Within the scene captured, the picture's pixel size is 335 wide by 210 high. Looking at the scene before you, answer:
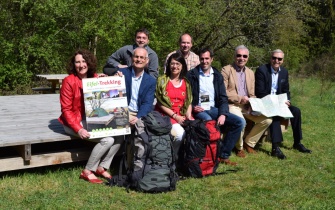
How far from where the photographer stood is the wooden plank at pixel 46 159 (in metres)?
4.52

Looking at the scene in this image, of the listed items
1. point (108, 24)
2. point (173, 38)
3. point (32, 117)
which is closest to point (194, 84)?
point (32, 117)

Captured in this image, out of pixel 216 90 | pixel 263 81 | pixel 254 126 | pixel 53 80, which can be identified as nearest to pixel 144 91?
pixel 216 90

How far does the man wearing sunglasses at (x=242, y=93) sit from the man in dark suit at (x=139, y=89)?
1.47m

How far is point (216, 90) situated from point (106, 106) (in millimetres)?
1676

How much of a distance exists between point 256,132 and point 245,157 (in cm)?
43

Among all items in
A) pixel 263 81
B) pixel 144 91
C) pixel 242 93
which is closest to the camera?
pixel 144 91

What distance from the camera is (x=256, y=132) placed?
6.20 metres

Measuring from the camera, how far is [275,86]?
6.45 m

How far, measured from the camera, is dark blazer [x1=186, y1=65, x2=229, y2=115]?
221 inches

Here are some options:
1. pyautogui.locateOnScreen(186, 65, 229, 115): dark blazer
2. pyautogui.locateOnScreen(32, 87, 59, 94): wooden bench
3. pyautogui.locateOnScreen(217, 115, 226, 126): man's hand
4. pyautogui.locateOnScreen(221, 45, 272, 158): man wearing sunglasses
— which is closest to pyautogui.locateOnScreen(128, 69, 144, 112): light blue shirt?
pyautogui.locateOnScreen(186, 65, 229, 115): dark blazer

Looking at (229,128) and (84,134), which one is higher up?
(84,134)

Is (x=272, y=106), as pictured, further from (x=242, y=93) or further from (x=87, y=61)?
(x=87, y=61)

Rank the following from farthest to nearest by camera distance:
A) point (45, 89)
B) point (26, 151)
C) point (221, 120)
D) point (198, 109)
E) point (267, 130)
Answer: point (45, 89) → point (267, 130) → point (198, 109) → point (221, 120) → point (26, 151)

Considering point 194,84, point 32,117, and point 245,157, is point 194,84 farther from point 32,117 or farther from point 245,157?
point 32,117
